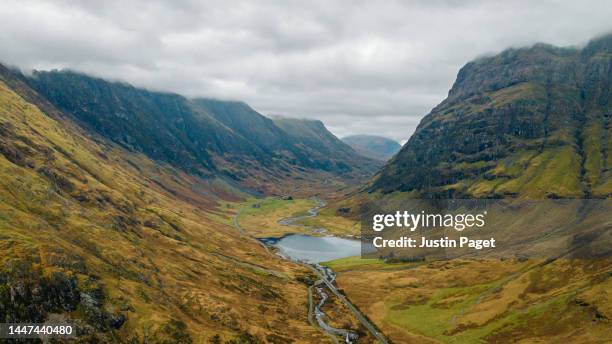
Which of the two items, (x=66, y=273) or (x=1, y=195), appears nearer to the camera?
(x=66, y=273)

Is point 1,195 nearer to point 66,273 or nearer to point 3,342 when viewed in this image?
point 66,273

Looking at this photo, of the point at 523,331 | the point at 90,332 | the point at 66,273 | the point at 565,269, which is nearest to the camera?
the point at 90,332

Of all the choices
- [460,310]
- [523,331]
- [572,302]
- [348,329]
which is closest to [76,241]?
[348,329]

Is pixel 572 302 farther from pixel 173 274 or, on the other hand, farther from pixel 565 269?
pixel 173 274

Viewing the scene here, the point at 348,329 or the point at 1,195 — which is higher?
the point at 1,195

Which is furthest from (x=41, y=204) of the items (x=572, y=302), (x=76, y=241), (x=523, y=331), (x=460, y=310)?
(x=572, y=302)

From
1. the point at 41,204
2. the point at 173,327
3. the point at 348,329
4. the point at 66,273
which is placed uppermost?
the point at 41,204

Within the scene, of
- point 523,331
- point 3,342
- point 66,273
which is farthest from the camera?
point 523,331

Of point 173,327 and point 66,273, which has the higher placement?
point 66,273

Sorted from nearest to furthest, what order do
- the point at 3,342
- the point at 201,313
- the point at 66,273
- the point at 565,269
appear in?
the point at 3,342, the point at 66,273, the point at 201,313, the point at 565,269
